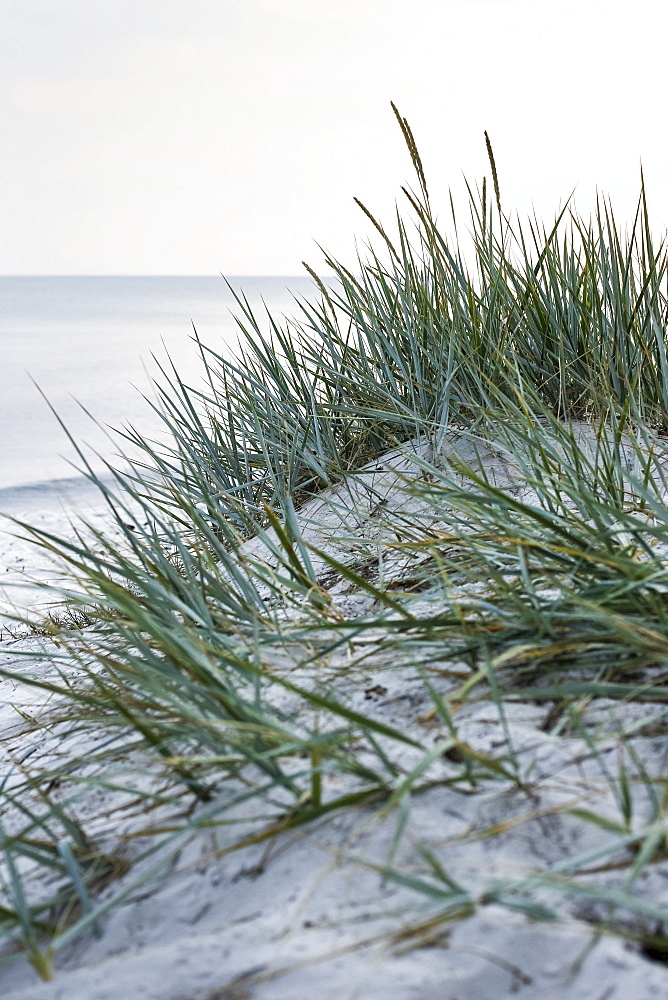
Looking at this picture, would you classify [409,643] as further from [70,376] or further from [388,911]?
[70,376]

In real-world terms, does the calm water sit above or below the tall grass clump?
below

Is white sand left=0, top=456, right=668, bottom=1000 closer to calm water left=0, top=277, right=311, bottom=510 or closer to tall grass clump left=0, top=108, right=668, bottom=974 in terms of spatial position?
tall grass clump left=0, top=108, right=668, bottom=974

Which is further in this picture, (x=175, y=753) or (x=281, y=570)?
(x=281, y=570)

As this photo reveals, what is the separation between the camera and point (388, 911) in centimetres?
65

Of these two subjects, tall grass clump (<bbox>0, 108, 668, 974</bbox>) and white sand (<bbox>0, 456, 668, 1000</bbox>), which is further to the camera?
tall grass clump (<bbox>0, 108, 668, 974</bbox>)

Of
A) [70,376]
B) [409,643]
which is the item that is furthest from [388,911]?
[70,376]

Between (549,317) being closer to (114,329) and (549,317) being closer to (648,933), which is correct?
(648,933)

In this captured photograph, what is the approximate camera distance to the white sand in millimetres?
600

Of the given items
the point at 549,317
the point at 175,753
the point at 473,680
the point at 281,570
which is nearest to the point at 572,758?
the point at 473,680

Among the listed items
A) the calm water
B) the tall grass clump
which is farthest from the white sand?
the calm water

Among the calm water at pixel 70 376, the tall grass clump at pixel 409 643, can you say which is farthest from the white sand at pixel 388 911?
the calm water at pixel 70 376

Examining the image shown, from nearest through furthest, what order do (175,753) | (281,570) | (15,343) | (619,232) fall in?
1. (175,753)
2. (281,570)
3. (619,232)
4. (15,343)

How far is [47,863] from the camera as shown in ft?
2.54

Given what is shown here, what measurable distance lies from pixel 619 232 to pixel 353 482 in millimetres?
894
